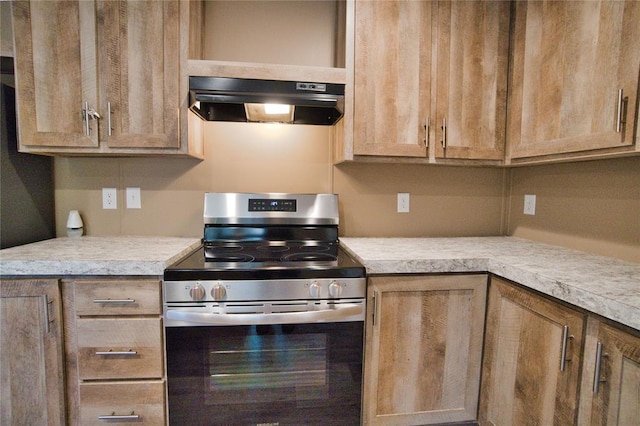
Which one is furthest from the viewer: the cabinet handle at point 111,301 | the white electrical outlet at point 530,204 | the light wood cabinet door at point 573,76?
the white electrical outlet at point 530,204

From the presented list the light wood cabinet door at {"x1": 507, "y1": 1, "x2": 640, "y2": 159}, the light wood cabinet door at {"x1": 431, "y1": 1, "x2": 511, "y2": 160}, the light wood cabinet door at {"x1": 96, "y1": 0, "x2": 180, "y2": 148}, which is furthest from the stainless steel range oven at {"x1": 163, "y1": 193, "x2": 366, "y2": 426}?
the light wood cabinet door at {"x1": 507, "y1": 1, "x2": 640, "y2": 159}

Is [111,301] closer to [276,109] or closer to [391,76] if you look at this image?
[276,109]

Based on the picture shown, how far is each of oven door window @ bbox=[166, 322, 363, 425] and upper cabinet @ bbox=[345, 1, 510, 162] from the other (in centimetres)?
91

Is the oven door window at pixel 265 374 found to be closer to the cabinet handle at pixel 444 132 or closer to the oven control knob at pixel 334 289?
the oven control knob at pixel 334 289

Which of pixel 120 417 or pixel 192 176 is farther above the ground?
pixel 192 176

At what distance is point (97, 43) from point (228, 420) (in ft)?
5.72

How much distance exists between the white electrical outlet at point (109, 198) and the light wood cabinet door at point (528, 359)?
200 cm

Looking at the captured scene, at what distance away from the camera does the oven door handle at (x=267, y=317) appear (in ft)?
3.80

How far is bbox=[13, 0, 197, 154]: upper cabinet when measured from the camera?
1378mm

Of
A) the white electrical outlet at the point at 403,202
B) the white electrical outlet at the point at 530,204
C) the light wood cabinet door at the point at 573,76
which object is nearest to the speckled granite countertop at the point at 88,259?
the white electrical outlet at the point at 403,202

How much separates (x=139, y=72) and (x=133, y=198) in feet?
2.30

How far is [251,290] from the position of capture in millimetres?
1189

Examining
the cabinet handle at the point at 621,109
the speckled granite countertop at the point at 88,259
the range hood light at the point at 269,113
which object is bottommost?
the speckled granite countertop at the point at 88,259

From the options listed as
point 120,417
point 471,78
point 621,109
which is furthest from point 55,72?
point 621,109
